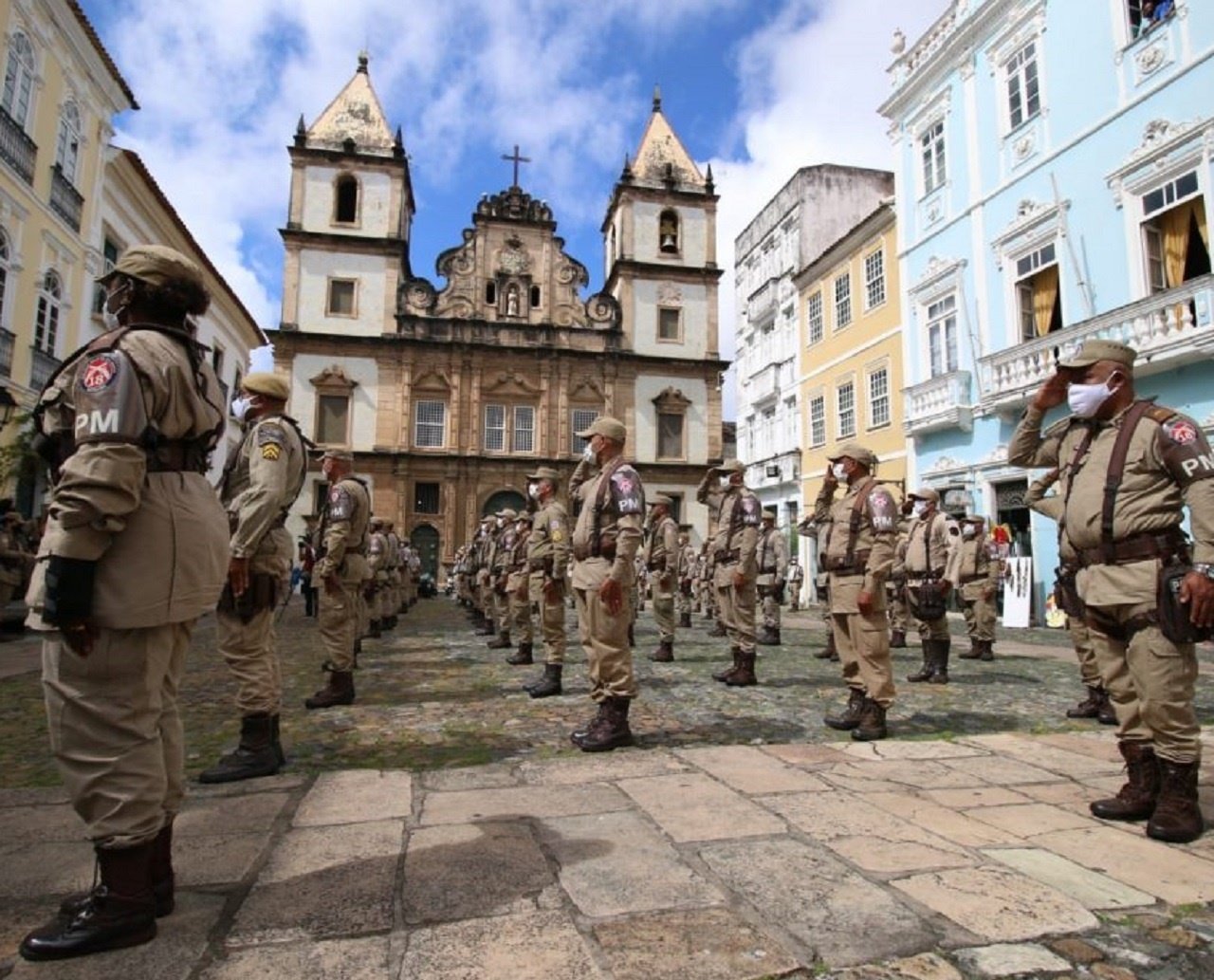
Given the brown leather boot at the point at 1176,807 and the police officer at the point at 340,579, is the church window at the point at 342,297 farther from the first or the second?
the brown leather boot at the point at 1176,807

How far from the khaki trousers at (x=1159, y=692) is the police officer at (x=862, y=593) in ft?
5.11

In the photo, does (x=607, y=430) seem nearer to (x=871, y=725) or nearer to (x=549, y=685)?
(x=549, y=685)

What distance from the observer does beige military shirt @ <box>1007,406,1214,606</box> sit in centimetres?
298

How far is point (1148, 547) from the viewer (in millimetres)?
3086

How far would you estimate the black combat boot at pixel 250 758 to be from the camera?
11.8 ft

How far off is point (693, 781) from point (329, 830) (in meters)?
1.59

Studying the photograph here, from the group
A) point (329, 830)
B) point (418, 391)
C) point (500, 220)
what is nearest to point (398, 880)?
point (329, 830)

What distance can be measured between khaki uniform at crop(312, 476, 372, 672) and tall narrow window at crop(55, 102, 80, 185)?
13.9m

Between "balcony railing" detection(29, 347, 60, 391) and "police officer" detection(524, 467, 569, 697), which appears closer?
"police officer" detection(524, 467, 569, 697)

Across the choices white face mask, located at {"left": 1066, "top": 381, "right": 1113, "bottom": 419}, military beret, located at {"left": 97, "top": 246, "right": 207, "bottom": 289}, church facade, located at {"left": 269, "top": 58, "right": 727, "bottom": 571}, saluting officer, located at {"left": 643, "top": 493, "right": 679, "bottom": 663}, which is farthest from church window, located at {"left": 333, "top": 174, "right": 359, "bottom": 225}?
white face mask, located at {"left": 1066, "top": 381, "right": 1113, "bottom": 419}

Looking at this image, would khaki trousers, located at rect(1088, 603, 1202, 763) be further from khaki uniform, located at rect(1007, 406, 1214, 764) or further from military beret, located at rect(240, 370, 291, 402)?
military beret, located at rect(240, 370, 291, 402)

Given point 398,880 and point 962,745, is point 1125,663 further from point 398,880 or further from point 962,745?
point 398,880

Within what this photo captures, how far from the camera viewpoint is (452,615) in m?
16.8

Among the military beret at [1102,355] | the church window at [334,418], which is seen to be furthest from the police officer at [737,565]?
the church window at [334,418]
